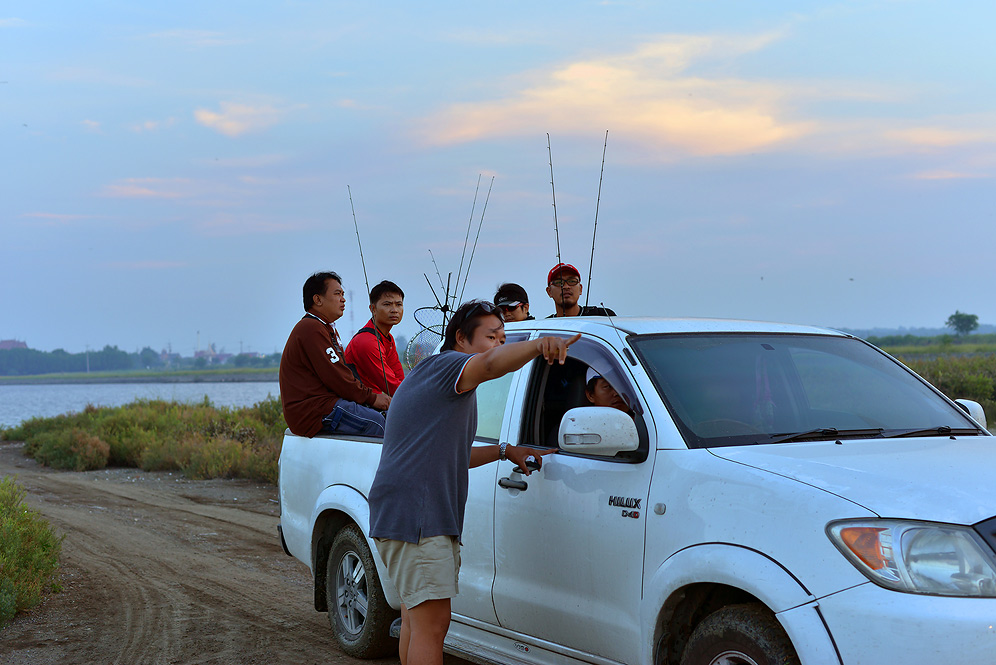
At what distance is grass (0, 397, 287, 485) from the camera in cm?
1806

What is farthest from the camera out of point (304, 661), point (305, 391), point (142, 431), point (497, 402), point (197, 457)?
point (142, 431)

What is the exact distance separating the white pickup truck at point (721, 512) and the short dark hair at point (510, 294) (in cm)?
238

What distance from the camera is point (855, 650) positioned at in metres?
3.14

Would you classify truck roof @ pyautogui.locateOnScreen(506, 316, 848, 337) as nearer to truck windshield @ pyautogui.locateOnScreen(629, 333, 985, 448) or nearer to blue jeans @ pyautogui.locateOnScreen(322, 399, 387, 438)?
truck windshield @ pyautogui.locateOnScreen(629, 333, 985, 448)

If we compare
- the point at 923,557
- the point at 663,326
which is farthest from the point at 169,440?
the point at 923,557

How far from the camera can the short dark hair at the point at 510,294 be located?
800 cm

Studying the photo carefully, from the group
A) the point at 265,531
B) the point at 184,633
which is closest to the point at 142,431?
the point at 265,531

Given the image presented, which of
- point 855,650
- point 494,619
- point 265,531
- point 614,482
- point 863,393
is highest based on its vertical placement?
point 863,393

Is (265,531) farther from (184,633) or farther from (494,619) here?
(494,619)

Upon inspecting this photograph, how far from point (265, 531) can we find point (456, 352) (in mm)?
8451

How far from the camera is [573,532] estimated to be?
14.3ft

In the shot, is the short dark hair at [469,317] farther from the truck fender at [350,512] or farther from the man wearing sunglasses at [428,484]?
the truck fender at [350,512]

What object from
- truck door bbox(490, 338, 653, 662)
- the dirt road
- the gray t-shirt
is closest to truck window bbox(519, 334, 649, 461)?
truck door bbox(490, 338, 653, 662)

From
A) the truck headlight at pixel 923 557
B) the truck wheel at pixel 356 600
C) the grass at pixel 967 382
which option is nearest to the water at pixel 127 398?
the grass at pixel 967 382
